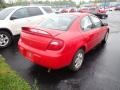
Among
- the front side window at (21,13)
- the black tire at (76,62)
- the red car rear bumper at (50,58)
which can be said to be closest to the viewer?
the red car rear bumper at (50,58)

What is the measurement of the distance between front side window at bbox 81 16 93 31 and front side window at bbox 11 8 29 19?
3.30 meters

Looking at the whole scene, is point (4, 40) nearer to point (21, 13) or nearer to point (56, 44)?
point (21, 13)

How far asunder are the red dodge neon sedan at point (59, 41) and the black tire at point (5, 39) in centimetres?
240

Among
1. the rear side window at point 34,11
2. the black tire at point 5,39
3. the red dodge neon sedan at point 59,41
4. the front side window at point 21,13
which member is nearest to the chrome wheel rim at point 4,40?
the black tire at point 5,39

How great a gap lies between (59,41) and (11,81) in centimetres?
158

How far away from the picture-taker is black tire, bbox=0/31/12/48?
7.56m

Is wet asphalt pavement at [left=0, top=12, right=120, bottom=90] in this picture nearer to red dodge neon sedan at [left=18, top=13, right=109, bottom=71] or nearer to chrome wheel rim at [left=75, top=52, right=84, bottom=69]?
chrome wheel rim at [left=75, top=52, right=84, bottom=69]

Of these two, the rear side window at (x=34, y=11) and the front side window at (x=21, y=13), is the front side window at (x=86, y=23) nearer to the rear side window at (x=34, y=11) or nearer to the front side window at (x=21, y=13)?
the front side window at (x=21, y=13)

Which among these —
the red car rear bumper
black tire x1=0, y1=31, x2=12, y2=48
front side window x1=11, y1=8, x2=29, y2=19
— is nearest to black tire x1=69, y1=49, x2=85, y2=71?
the red car rear bumper

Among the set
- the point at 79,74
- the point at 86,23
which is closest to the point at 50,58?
the point at 79,74

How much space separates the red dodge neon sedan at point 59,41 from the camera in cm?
470

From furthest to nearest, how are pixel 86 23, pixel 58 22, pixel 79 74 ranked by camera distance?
pixel 86 23 < pixel 58 22 < pixel 79 74

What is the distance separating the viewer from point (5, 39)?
7664 mm

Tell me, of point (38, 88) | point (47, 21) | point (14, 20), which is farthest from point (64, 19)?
point (14, 20)
